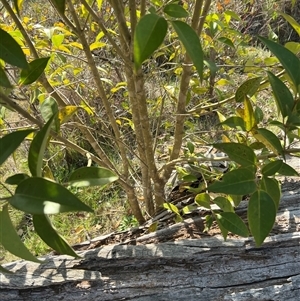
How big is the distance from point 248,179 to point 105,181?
0.19 metres

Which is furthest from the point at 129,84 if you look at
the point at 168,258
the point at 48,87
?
the point at 168,258

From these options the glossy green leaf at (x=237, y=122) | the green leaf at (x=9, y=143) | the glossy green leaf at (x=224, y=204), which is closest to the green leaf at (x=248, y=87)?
the glossy green leaf at (x=237, y=122)

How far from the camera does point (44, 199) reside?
0.38 metres

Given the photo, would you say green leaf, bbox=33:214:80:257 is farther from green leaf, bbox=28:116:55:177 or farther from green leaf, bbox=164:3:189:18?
green leaf, bbox=164:3:189:18

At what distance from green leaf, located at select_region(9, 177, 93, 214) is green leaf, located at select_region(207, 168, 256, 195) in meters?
0.22

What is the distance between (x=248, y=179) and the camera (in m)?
0.56

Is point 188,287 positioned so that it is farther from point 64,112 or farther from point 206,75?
point 206,75

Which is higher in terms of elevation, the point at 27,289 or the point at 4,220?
the point at 4,220

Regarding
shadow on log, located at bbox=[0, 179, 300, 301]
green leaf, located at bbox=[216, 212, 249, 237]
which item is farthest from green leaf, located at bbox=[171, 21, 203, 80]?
shadow on log, located at bbox=[0, 179, 300, 301]

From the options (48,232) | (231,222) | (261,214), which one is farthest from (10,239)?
(231,222)

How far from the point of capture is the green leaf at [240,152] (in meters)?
0.60

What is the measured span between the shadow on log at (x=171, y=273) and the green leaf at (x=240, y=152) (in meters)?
0.42

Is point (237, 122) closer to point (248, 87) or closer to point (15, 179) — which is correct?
point (248, 87)

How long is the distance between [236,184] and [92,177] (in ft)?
0.63
